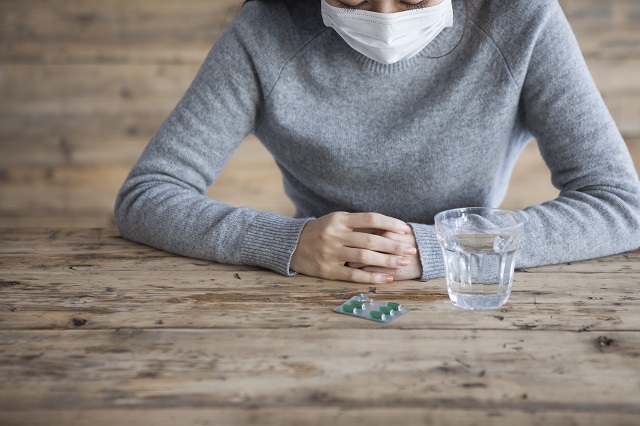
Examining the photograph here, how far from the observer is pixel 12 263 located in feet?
3.74

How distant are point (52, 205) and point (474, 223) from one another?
82.0 inches

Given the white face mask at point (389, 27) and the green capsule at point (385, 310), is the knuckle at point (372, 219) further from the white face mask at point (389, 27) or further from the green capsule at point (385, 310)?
the white face mask at point (389, 27)

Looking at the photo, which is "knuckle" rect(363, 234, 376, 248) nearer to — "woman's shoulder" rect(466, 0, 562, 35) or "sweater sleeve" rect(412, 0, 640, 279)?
"sweater sleeve" rect(412, 0, 640, 279)

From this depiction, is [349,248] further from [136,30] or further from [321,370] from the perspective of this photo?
[136,30]

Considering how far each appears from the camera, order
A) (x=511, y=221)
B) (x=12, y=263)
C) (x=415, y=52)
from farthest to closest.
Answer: (x=415, y=52)
(x=12, y=263)
(x=511, y=221)

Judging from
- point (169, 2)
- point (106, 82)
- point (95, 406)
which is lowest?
point (95, 406)

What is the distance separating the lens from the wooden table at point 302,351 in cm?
66

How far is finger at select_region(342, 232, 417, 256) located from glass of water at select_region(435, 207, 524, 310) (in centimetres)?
9

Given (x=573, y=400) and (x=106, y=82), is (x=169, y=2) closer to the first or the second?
(x=106, y=82)

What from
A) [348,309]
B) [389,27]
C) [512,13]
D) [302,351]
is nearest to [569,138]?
[512,13]

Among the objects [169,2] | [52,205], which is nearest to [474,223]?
[169,2]

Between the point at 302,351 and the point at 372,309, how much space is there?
0.14 meters

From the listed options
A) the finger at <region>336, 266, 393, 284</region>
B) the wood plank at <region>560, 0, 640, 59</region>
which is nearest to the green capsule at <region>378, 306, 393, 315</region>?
the finger at <region>336, 266, 393, 284</region>

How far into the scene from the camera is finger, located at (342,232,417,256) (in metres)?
1.04
